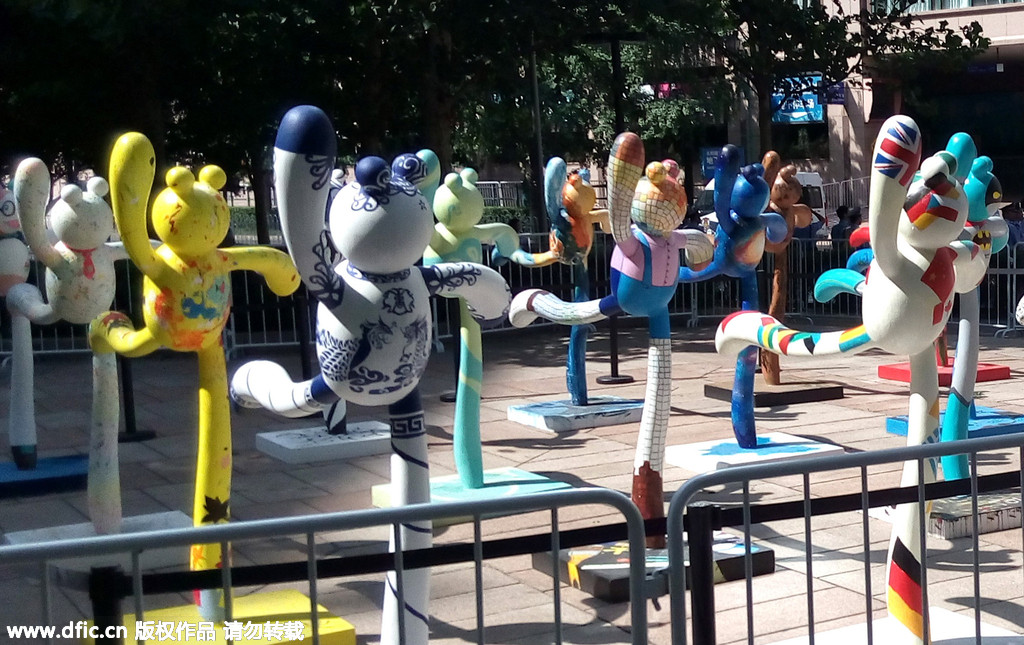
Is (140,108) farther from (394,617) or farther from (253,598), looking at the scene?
(394,617)

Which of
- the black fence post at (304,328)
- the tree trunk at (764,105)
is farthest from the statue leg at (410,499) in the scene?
the tree trunk at (764,105)

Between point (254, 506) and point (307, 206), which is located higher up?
point (307, 206)

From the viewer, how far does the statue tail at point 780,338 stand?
15.9 feet

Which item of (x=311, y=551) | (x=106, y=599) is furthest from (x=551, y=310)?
(x=106, y=599)

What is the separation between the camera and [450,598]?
5961mm

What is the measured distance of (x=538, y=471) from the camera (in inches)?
337

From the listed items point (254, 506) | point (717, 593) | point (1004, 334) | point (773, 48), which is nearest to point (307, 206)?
point (717, 593)

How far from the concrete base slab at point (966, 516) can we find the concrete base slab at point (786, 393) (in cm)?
346

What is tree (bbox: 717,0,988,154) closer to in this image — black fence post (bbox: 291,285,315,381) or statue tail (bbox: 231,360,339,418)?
black fence post (bbox: 291,285,315,381)

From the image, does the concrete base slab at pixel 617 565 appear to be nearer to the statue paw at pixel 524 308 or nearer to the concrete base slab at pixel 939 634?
the concrete base slab at pixel 939 634

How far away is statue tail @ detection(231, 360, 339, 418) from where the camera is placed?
183 inches

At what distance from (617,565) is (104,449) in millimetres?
2571

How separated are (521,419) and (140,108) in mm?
6583

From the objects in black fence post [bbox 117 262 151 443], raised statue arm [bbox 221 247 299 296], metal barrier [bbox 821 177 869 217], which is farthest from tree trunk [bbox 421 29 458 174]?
metal barrier [bbox 821 177 869 217]
